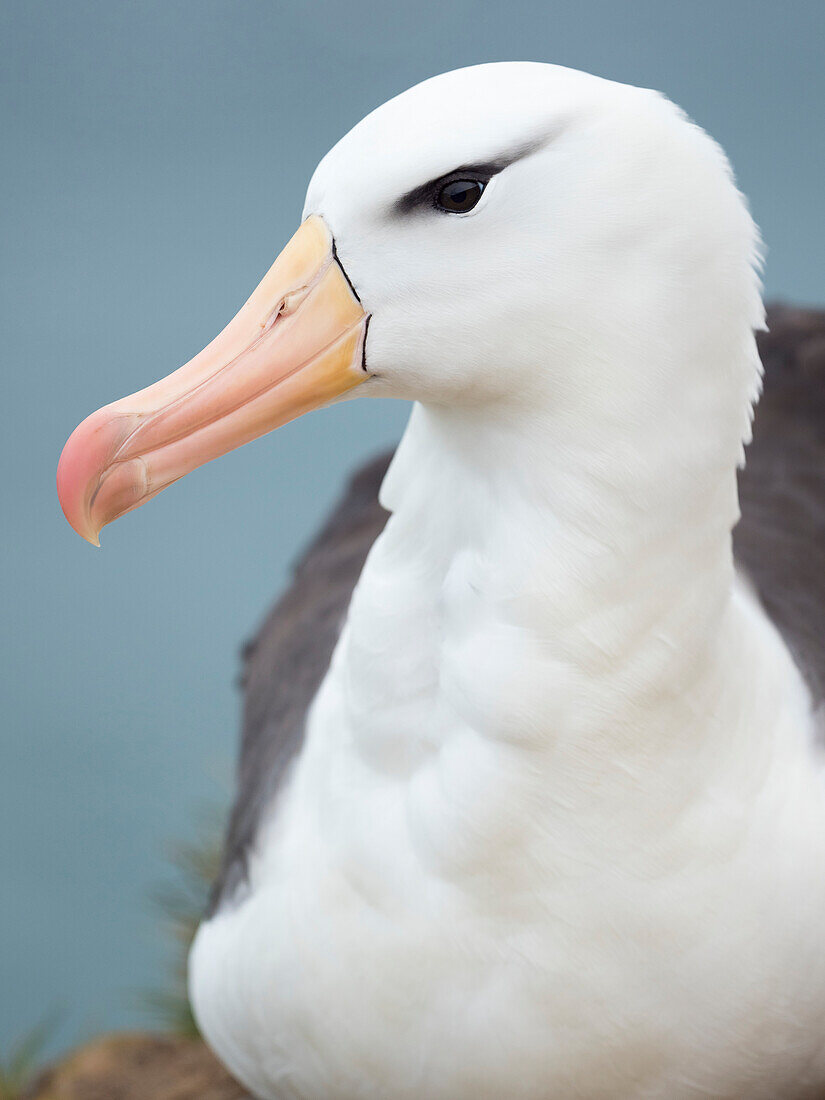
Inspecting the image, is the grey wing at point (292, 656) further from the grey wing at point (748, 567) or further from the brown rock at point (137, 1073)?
the brown rock at point (137, 1073)

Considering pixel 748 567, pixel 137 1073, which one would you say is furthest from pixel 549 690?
pixel 137 1073

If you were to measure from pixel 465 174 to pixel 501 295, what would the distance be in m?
0.09

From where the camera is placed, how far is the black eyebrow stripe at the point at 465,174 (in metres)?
0.99

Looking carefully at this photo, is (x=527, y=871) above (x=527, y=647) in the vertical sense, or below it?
below

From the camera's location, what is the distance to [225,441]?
3.51 feet

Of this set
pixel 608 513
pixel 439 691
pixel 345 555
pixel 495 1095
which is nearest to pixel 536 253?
pixel 608 513

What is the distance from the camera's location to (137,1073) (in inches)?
87.2

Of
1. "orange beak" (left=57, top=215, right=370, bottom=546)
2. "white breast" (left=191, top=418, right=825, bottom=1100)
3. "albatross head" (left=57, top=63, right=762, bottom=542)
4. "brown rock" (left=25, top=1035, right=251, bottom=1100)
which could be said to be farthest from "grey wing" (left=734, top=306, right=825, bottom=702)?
"brown rock" (left=25, top=1035, right=251, bottom=1100)

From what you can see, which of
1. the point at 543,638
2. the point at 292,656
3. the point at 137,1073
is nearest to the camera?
the point at 543,638

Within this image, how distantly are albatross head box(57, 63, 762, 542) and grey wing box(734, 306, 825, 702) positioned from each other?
472 mm

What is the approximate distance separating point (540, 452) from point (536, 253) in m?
0.15

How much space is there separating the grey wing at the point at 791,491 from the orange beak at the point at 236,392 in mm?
622

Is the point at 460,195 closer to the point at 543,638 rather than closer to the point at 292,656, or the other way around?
A: the point at 543,638

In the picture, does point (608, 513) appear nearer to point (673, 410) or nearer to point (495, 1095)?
point (673, 410)
